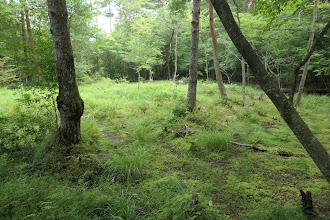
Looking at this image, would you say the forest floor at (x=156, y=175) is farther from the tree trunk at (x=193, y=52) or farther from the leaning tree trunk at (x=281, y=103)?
the tree trunk at (x=193, y=52)

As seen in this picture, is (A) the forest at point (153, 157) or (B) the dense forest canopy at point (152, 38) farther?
(B) the dense forest canopy at point (152, 38)

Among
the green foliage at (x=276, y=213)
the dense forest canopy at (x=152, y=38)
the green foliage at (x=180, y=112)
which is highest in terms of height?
the dense forest canopy at (x=152, y=38)

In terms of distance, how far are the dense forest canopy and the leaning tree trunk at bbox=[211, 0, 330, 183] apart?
1.28 meters

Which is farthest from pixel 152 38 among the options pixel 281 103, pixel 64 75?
pixel 281 103

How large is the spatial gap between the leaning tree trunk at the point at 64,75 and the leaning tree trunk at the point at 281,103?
9.25 ft

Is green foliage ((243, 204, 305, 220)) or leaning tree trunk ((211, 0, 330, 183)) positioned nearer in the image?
leaning tree trunk ((211, 0, 330, 183))

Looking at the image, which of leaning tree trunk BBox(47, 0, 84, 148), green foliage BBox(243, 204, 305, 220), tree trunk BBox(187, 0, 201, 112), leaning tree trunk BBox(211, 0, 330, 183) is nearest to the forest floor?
green foliage BBox(243, 204, 305, 220)

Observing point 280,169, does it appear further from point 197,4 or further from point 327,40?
point 327,40

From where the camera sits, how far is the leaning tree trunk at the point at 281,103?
1.98 metres

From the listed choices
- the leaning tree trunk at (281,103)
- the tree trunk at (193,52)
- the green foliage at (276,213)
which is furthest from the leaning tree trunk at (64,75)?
the tree trunk at (193,52)

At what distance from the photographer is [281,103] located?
6.72ft

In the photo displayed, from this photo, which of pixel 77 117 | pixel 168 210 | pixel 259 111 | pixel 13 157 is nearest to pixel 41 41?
pixel 77 117

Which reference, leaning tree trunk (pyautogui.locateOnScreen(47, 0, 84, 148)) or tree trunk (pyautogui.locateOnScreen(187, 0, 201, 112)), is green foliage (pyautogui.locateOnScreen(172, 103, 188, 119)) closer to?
tree trunk (pyautogui.locateOnScreen(187, 0, 201, 112))

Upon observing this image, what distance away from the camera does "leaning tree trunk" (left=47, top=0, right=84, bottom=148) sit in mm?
3359
